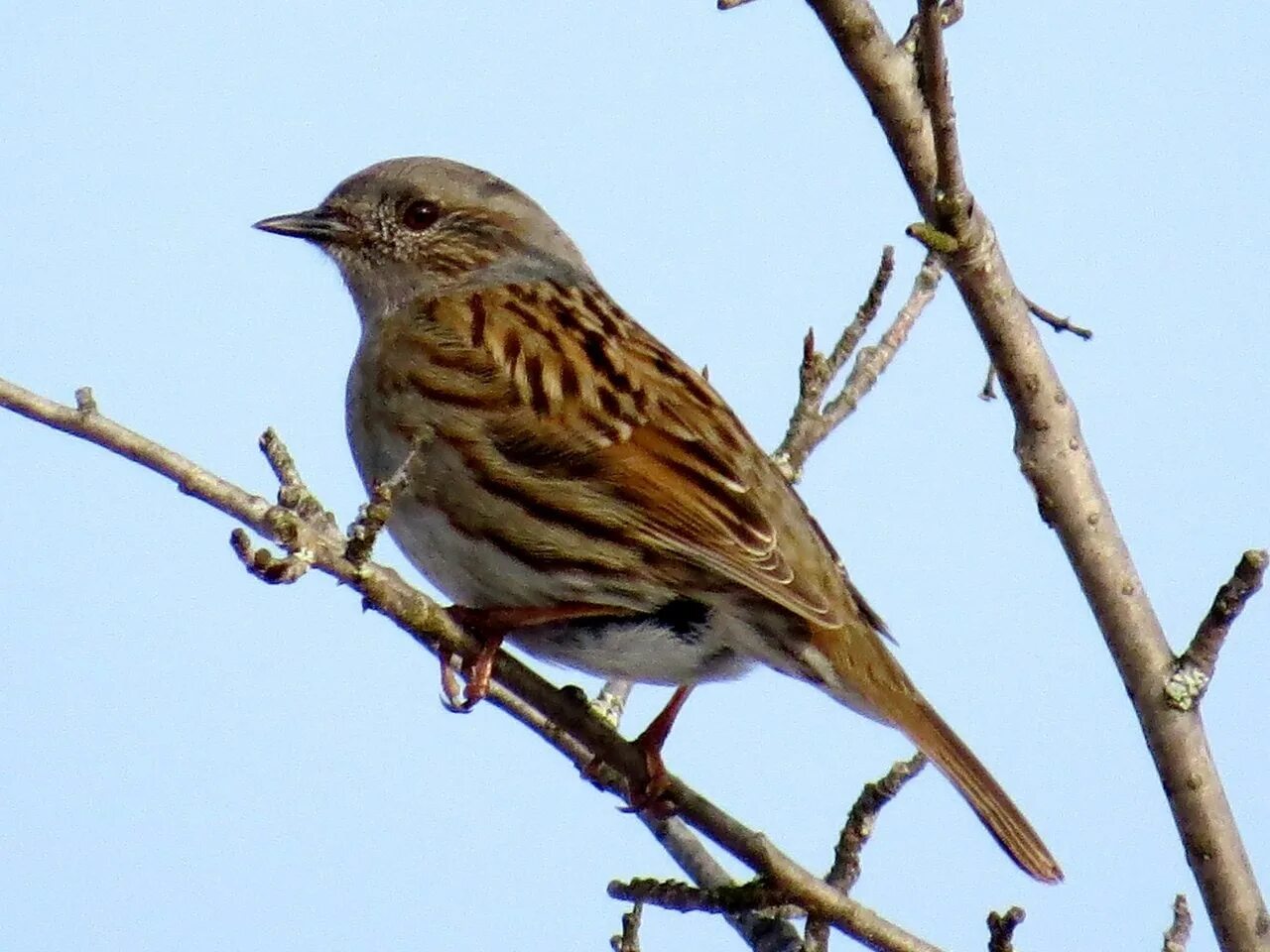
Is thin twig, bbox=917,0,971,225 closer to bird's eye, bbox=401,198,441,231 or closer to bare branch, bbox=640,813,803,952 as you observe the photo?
bare branch, bbox=640,813,803,952

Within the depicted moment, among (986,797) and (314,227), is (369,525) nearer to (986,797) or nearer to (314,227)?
(986,797)

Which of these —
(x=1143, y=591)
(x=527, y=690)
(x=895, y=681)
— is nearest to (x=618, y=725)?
(x=895, y=681)

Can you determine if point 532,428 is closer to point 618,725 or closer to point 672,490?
point 672,490

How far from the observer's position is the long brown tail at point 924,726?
4.32m

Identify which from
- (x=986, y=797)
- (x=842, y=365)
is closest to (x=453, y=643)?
(x=986, y=797)

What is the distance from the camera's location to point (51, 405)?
3562mm

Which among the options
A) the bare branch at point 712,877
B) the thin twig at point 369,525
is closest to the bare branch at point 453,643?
the thin twig at point 369,525

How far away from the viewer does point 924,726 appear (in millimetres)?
4480

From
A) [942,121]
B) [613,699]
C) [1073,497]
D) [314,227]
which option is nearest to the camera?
[942,121]

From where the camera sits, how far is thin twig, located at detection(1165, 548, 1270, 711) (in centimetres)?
353

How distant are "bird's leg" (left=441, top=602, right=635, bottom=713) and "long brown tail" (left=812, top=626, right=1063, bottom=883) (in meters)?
0.58

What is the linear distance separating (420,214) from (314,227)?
37cm

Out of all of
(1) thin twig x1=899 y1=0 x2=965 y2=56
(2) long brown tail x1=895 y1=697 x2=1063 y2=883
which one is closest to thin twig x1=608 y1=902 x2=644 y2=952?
(2) long brown tail x1=895 y1=697 x2=1063 y2=883

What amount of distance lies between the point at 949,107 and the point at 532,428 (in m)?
1.93
